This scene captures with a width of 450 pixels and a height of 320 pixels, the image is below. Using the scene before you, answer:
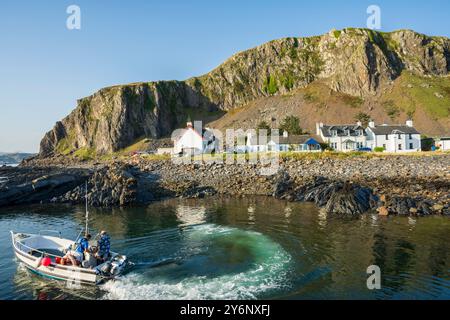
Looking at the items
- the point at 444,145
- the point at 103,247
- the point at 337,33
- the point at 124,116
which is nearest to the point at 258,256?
the point at 103,247

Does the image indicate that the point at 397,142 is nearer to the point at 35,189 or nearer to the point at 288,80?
the point at 35,189

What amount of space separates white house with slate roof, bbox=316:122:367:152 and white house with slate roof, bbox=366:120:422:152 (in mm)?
2213

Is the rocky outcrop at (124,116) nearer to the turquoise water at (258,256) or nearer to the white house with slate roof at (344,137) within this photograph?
the white house with slate roof at (344,137)

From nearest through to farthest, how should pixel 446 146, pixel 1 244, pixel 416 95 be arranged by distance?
1. pixel 1 244
2. pixel 446 146
3. pixel 416 95

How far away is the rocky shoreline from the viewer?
1759 inches

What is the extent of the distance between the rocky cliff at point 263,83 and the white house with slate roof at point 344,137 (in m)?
52.9

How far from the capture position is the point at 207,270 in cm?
2477

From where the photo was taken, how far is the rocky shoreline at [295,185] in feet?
147

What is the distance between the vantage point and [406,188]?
1909 inches

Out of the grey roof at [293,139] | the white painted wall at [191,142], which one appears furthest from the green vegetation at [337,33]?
→ the white painted wall at [191,142]
